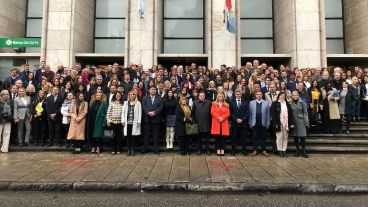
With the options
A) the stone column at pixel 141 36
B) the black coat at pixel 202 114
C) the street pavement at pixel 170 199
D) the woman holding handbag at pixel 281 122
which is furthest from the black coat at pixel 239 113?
the stone column at pixel 141 36

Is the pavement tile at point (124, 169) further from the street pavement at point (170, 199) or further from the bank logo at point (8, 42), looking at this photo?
the bank logo at point (8, 42)

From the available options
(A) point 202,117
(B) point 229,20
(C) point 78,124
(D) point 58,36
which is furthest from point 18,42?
(A) point 202,117

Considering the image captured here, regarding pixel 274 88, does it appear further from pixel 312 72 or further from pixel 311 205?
pixel 311 205

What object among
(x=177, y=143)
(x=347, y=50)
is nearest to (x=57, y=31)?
(x=177, y=143)

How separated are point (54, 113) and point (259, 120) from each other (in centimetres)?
696

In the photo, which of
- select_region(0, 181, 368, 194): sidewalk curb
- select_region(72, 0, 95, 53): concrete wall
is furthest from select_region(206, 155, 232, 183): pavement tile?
select_region(72, 0, 95, 53): concrete wall

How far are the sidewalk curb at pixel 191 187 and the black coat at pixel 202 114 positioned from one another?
366 centimetres

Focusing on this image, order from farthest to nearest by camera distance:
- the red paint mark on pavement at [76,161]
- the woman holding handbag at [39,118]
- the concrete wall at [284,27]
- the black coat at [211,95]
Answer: the concrete wall at [284,27], the black coat at [211,95], the woman holding handbag at [39,118], the red paint mark on pavement at [76,161]

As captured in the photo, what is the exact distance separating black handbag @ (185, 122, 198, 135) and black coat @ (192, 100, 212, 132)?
162mm

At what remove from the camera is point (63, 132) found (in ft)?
36.8

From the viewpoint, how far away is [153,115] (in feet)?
33.6

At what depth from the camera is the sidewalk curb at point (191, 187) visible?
655 cm

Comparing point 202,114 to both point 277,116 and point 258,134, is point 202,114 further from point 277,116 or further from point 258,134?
point 277,116

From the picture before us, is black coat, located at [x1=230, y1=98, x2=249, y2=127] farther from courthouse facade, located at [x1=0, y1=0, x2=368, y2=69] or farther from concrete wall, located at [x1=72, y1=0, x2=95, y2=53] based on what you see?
concrete wall, located at [x1=72, y1=0, x2=95, y2=53]
